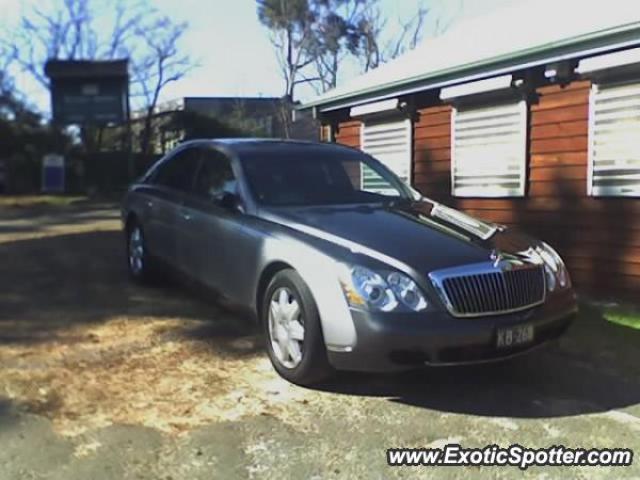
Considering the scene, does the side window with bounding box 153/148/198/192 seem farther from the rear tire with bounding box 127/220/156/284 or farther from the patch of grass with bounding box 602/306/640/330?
the patch of grass with bounding box 602/306/640/330

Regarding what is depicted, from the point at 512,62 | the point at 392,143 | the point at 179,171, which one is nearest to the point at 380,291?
the point at 179,171

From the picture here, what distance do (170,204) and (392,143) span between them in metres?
5.22

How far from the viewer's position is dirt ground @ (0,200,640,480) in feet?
12.8

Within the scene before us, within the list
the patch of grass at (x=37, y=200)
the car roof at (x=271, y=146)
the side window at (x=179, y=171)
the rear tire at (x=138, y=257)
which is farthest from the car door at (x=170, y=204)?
the patch of grass at (x=37, y=200)

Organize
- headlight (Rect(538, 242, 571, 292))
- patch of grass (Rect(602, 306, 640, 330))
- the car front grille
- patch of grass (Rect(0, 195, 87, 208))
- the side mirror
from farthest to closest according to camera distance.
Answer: patch of grass (Rect(0, 195, 87, 208)) → patch of grass (Rect(602, 306, 640, 330)) → the side mirror → headlight (Rect(538, 242, 571, 292)) → the car front grille

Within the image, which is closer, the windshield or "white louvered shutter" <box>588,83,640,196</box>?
the windshield

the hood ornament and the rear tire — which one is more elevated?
the hood ornament

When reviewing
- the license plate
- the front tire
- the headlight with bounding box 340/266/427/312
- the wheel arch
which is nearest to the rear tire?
the wheel arch

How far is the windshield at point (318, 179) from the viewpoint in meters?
6.00

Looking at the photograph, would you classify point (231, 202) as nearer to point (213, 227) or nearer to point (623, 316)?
point (213, 227)

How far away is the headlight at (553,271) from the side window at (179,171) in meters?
3.21

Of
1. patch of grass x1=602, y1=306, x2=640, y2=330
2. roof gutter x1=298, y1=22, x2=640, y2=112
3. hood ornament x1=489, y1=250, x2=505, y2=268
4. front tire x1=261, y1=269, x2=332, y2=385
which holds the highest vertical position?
roof gutter x1=298, y1=22, x2=640, y2=112
